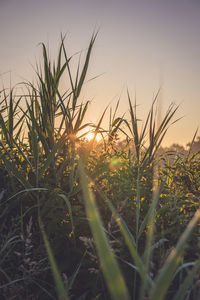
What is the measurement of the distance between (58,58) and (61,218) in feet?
3.57

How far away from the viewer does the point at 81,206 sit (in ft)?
3.86

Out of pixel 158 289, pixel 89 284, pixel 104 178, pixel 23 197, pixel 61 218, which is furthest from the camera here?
pixel 104 178

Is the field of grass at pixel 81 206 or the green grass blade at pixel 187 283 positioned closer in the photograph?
the green grass blade at pixel 187 283

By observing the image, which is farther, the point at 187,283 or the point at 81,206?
the point at 81,206

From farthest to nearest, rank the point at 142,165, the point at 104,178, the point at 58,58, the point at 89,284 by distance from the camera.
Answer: the point at 58,58 → the point at 142,165 → the point at 104,178 → the point at 89,284

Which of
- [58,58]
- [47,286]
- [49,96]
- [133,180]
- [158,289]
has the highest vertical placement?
[58,58]

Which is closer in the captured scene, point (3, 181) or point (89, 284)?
point (89, 284)

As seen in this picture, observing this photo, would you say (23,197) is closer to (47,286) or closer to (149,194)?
(47,286)

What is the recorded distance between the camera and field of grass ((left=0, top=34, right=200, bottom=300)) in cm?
88

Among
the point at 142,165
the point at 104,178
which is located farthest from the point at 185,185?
the point at 104,178

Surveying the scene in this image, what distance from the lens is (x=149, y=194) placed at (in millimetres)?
1219

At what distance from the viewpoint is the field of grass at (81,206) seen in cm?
88

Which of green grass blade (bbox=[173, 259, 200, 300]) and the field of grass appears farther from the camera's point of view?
the field of grass

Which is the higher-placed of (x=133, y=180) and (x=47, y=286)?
(x=133, y=180)
